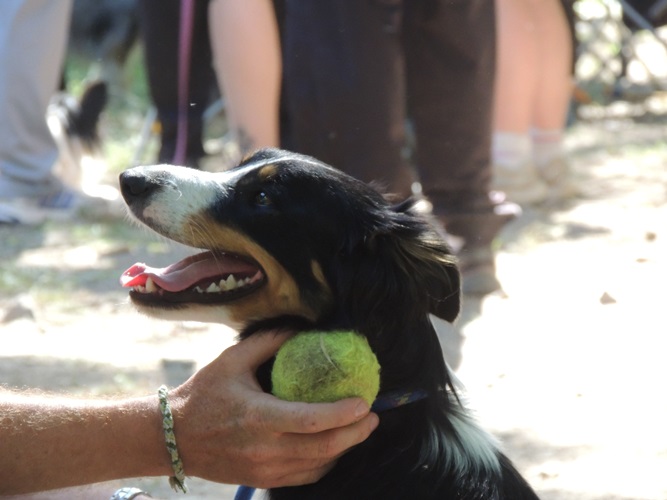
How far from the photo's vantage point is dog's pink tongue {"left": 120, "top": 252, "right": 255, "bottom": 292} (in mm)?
2416

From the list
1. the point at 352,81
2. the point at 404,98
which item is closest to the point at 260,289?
the point at 352,81

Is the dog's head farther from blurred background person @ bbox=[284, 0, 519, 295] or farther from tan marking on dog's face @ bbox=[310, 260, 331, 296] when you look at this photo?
blurred background person @ bbox=[284, 0, 519, 295]

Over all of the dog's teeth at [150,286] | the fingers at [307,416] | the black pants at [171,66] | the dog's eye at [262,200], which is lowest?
the black pants at [171,66]

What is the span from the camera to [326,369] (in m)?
2.16

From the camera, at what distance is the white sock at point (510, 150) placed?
5961 mm

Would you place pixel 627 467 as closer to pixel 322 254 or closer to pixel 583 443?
pixel 583 443

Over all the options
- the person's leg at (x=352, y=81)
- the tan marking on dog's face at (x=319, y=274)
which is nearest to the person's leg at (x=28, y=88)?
the person's leg at (x=352, y=81)

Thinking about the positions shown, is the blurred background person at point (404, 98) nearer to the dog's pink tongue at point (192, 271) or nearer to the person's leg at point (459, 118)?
the person's leg at point (459, 118)

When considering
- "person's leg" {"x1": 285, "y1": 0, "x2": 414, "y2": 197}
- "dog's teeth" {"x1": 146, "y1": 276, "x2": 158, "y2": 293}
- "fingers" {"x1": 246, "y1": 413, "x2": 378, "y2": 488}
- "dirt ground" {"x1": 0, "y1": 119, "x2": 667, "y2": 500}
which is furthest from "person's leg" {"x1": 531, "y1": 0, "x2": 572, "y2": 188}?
"fingers" {"x1": 246, "y1": 413, "x2": 378, "y2": 488}

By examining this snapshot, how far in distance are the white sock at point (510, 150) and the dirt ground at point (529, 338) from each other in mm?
297

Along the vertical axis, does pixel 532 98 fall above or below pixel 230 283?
below

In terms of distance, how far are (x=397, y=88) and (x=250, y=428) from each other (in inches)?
90.2

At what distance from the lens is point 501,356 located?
398cm

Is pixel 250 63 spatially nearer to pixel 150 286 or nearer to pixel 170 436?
pixel 150 286
